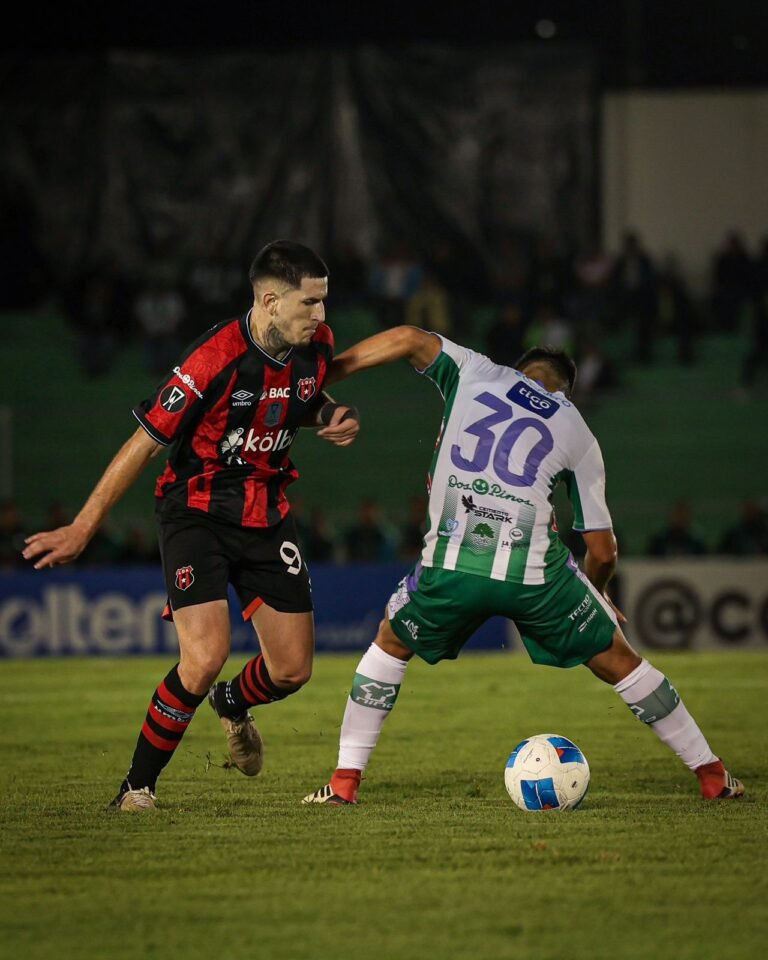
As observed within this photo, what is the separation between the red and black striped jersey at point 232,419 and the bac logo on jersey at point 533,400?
2.79ft

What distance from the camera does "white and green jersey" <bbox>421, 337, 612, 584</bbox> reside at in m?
6.19

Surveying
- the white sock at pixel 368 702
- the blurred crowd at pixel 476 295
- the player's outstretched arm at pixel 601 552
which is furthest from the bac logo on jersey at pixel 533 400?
the blurred crowd at pixel 476 295

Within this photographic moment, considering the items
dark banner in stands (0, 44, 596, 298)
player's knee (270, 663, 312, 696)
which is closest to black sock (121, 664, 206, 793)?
player's knee (270, 663, 312, 696)

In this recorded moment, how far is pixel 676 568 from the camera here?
627 inches

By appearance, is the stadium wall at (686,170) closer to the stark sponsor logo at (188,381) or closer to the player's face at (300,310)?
the player's face at (300,310)

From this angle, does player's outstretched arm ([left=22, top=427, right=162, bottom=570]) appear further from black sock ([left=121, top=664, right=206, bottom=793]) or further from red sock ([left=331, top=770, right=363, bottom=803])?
red sock ([left=331, top=770, right=363, bottom=803])

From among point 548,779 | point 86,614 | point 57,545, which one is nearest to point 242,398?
point 57,545

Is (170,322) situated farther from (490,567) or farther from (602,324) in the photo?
(490,567)

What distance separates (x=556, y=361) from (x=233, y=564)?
1.60 meters

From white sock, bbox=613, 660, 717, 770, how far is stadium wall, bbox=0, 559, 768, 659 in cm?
939

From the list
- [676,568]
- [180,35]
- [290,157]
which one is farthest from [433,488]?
[180,35]

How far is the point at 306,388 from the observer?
258 inches

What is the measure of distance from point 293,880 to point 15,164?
2043cm

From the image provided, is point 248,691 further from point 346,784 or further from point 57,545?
point 57,545
